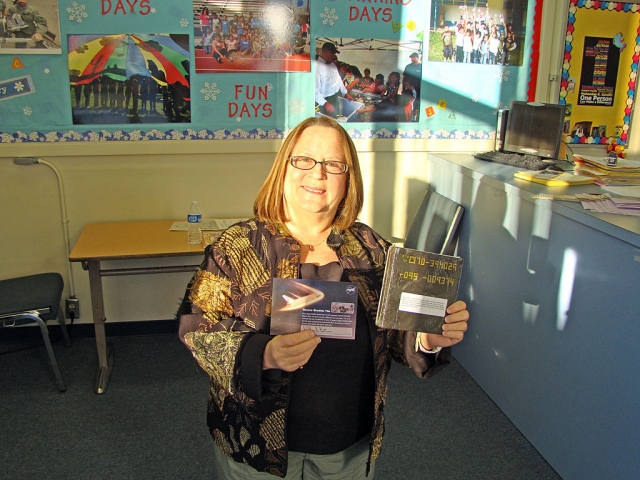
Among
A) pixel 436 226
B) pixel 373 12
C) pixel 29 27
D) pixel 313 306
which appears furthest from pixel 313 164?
pixel 29 27

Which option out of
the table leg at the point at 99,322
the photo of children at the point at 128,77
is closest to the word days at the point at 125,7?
the photo of children at the point at 128,77

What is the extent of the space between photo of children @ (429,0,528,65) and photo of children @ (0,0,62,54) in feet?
6.85

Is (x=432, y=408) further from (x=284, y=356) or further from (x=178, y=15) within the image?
(x=178, y=15)

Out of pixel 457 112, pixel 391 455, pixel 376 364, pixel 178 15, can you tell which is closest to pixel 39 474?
pixel 391 455

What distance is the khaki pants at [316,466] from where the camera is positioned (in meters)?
1.40

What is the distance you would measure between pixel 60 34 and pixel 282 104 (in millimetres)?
1225

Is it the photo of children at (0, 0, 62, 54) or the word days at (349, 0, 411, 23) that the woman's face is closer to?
the word days at (349, 0, 411, 23)

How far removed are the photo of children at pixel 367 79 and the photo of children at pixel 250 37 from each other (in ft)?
0.47

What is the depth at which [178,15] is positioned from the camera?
3.18m

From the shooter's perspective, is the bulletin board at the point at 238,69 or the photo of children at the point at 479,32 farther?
the photo of children at the point at 479,32

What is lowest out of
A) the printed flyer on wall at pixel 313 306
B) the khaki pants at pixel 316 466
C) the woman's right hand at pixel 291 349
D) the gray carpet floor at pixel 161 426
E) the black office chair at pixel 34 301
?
the gray carpet floor at pixel 161 426

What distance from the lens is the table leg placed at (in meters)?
2.94

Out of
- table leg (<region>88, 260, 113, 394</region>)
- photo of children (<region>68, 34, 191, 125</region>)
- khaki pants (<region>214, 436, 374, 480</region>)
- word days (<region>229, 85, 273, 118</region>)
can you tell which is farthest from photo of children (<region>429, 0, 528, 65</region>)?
khaki pants (<region>214, 436, 374, 480</region>)

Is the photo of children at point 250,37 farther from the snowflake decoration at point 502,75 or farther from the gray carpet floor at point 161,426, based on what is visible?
the gray carpet floor at point 161,426
